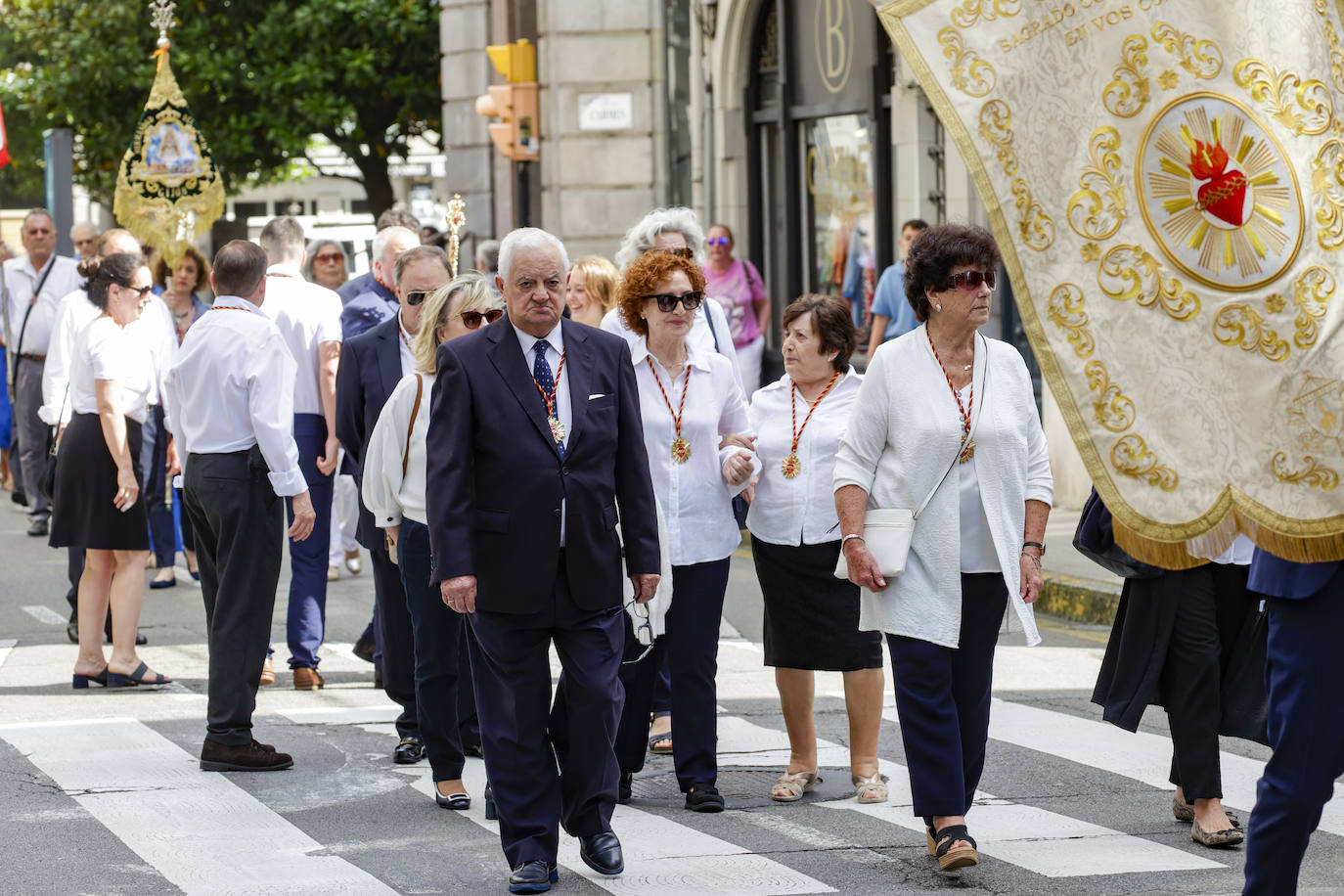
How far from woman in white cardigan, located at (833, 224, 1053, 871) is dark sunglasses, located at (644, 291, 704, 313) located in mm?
1081

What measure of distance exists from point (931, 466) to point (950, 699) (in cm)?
70

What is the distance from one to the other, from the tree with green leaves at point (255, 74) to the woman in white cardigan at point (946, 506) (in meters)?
27.6

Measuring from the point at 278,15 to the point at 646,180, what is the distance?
44.1ft

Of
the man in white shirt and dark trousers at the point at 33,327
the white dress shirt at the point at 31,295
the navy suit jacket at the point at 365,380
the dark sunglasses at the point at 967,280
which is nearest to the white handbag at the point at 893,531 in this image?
the dark sunglasses at the point at 967,280

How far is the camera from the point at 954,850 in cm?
608

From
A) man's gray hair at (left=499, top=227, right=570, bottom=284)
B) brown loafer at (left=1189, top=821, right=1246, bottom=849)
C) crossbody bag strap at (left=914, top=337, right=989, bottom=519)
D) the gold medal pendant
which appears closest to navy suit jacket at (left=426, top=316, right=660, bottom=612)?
man's gray hair at (left=499, top=227, right=570, bottom=284)

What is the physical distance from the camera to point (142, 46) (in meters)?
35.0

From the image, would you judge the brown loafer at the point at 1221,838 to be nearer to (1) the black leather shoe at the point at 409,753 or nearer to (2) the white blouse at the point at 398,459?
(2) the white blouse at the point at 398,459

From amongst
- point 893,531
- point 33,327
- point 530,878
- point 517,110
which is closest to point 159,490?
point 33,327

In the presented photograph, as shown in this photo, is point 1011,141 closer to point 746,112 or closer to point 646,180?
point 746,112

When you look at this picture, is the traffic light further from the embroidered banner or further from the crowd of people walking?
the embroidered banner

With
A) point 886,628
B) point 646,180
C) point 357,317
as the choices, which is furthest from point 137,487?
point 646,180

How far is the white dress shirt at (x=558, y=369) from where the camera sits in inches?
243

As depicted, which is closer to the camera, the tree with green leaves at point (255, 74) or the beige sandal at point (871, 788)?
the beige sandal at point (871, 788)
